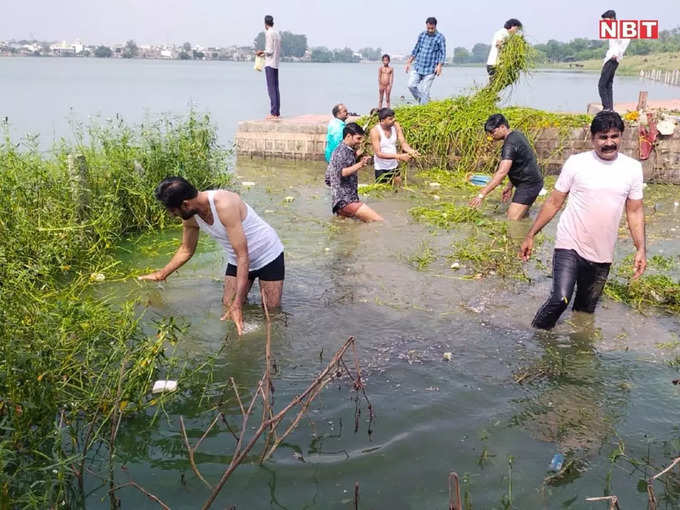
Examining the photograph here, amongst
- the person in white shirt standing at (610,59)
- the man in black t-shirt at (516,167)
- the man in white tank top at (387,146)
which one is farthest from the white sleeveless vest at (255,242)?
the person in white shirt standing at (610,59)

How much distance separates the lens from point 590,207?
4.64 m

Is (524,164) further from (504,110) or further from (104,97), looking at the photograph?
(104,97)

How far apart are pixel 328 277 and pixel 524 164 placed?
3106 mm

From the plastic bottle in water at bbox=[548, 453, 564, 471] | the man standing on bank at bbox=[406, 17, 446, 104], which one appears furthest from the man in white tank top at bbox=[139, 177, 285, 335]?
the man standing on bank at bbox=[406, 17, 446, 104]

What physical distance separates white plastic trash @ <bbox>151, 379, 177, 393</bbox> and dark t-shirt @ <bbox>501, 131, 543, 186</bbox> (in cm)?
523

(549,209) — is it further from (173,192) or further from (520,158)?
(520,158)

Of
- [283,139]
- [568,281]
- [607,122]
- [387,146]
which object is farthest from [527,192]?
[283,139]

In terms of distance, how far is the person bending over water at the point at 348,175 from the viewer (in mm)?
7996

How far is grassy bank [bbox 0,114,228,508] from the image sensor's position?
3.21 m

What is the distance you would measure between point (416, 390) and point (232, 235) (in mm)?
1703

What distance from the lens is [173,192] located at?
4422 mm

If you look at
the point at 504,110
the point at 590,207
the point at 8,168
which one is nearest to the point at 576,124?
the point at 504,110

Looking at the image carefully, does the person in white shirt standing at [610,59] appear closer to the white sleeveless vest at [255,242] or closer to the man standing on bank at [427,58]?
the man standing on bank at [427,58]

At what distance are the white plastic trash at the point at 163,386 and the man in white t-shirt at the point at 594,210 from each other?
9.16ft
